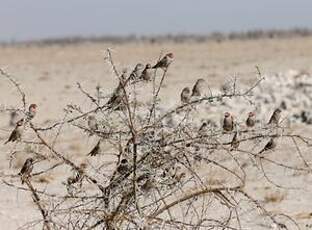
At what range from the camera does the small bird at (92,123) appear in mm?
6375

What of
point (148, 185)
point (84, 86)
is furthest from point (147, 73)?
point (84, 86)

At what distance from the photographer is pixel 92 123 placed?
6582 mm

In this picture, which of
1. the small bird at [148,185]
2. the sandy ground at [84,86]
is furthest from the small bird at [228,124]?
the small bird at [148,185]

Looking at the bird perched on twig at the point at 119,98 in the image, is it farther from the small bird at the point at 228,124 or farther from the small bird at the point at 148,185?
the small bird at the point at 228,124

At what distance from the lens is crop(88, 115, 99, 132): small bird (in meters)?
6.38

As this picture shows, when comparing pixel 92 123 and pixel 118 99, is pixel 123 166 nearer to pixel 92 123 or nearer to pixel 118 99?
pixel 92 123

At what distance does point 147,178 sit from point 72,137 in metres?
14.5

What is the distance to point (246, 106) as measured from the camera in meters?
22.4

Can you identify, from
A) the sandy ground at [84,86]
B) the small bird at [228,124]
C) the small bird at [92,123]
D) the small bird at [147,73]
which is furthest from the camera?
the sandy ground at [84,86]

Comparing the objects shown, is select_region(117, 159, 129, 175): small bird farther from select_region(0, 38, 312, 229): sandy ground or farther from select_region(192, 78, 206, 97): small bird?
select_region(192, 78, 206, 97): small bird

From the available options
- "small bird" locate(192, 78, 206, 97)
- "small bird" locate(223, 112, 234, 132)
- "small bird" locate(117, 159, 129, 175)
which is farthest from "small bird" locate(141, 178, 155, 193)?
"small bird" locate(192, 78, 206, 97)

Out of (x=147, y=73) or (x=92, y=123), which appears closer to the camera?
(x=92, y=123)

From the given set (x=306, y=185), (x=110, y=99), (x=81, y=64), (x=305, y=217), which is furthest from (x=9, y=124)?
(x=81, y=64)

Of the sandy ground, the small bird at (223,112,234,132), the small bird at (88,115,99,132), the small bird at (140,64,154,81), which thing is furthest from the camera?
the sandy ground
